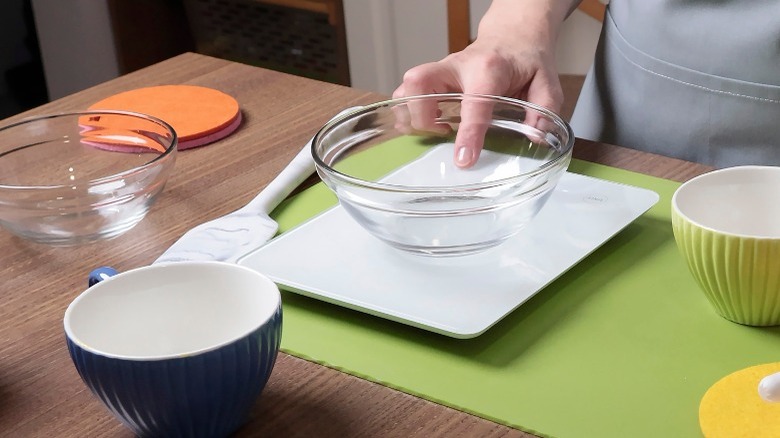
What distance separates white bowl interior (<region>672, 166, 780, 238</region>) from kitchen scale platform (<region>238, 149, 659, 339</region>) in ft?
0.24

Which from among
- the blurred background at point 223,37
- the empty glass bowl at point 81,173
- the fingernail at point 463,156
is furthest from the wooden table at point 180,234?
the blurred background at point 223,37

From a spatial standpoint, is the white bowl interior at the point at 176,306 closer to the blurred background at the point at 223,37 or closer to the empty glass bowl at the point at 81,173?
the empty glass bowl at the point at 81,173

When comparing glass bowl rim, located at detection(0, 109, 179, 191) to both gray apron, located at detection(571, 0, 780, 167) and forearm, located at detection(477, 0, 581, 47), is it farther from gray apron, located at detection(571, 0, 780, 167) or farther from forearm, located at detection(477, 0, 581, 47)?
gray apron, located at detection(571, 0, 780, 167)

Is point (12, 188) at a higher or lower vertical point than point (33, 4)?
higher

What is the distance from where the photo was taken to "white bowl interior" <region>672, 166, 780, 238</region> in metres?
0.66

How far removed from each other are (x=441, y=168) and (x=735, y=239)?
1.00 ft

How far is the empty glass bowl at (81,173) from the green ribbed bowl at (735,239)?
410mm

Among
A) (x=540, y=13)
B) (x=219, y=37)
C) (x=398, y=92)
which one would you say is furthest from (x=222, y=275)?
(x=219, y=37)

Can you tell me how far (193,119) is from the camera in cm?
99

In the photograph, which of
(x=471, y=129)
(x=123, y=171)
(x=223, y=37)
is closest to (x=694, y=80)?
(x=471, y=129)

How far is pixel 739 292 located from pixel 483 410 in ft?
0.58

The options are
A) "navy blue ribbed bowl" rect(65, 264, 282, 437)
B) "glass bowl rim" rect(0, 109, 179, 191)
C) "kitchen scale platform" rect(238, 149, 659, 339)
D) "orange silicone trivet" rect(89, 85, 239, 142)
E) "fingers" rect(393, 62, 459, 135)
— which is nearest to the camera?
"navy blue ribbed bowl" rect(65, 264, 282, 437)

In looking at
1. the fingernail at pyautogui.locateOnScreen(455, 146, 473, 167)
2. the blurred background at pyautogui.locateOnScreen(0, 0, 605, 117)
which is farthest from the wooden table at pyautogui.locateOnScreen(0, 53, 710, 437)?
the blurred background at pyautogui.locateOnScreen(0, 0, 605, 117)

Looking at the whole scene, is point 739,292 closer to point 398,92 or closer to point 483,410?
point 483,410
